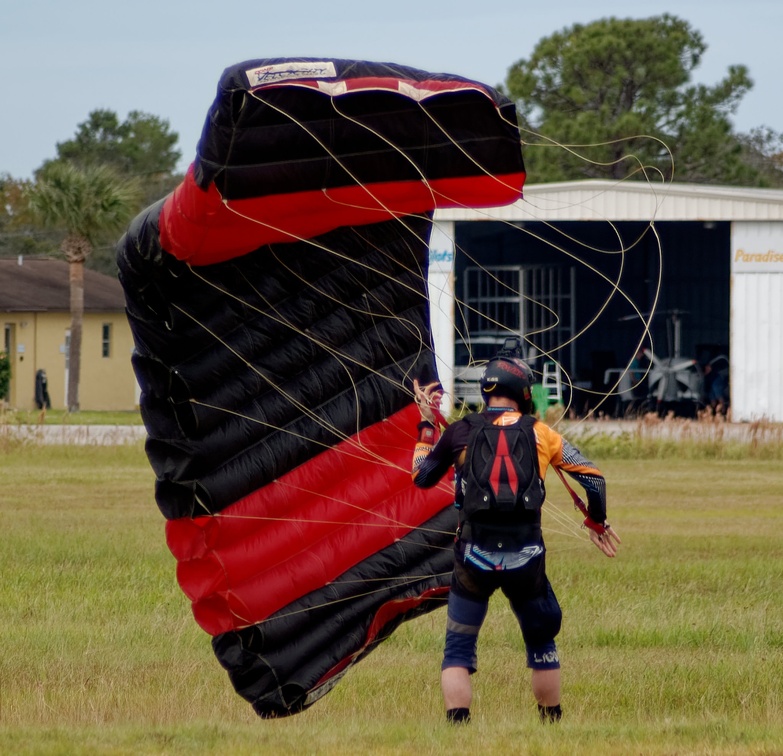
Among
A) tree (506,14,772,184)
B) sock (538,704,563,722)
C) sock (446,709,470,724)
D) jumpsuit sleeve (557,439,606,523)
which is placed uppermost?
tree (506,14,772,184)

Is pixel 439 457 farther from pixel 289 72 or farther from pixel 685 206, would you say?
pixel 685 206

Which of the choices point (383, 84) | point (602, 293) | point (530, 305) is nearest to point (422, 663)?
point (383, 84)

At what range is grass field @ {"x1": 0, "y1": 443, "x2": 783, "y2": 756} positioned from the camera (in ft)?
19.4

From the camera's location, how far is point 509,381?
6.06 metres

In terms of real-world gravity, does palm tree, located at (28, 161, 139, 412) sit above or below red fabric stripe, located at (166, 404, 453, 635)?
above

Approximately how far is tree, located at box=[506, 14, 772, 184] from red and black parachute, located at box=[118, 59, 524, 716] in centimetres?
4508

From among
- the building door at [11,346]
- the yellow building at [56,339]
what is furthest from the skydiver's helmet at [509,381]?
the building door at [11,346]

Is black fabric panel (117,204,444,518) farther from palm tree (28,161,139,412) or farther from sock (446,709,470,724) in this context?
palm tree (28,161,139,412)

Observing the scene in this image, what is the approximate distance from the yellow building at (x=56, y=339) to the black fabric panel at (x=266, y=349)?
3568 centimetres

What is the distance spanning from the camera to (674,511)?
16.0 m

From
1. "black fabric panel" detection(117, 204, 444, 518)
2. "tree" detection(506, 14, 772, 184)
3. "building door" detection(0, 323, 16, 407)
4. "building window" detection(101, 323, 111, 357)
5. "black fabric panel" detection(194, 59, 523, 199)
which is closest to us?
"black fabric panel" detection(194, 59, 523, 199)

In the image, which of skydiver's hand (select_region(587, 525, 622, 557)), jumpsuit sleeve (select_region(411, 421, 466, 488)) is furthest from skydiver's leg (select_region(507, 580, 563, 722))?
jumpsuit sleeve (select_region(411, 421, 466, 488))

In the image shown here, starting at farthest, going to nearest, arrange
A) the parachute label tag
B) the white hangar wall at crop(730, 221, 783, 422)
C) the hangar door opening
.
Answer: the hangar door opening → the white hangar wall at crop(730, 221, 783, 422) → the parachute label tag

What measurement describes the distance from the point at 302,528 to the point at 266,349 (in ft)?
3.32
